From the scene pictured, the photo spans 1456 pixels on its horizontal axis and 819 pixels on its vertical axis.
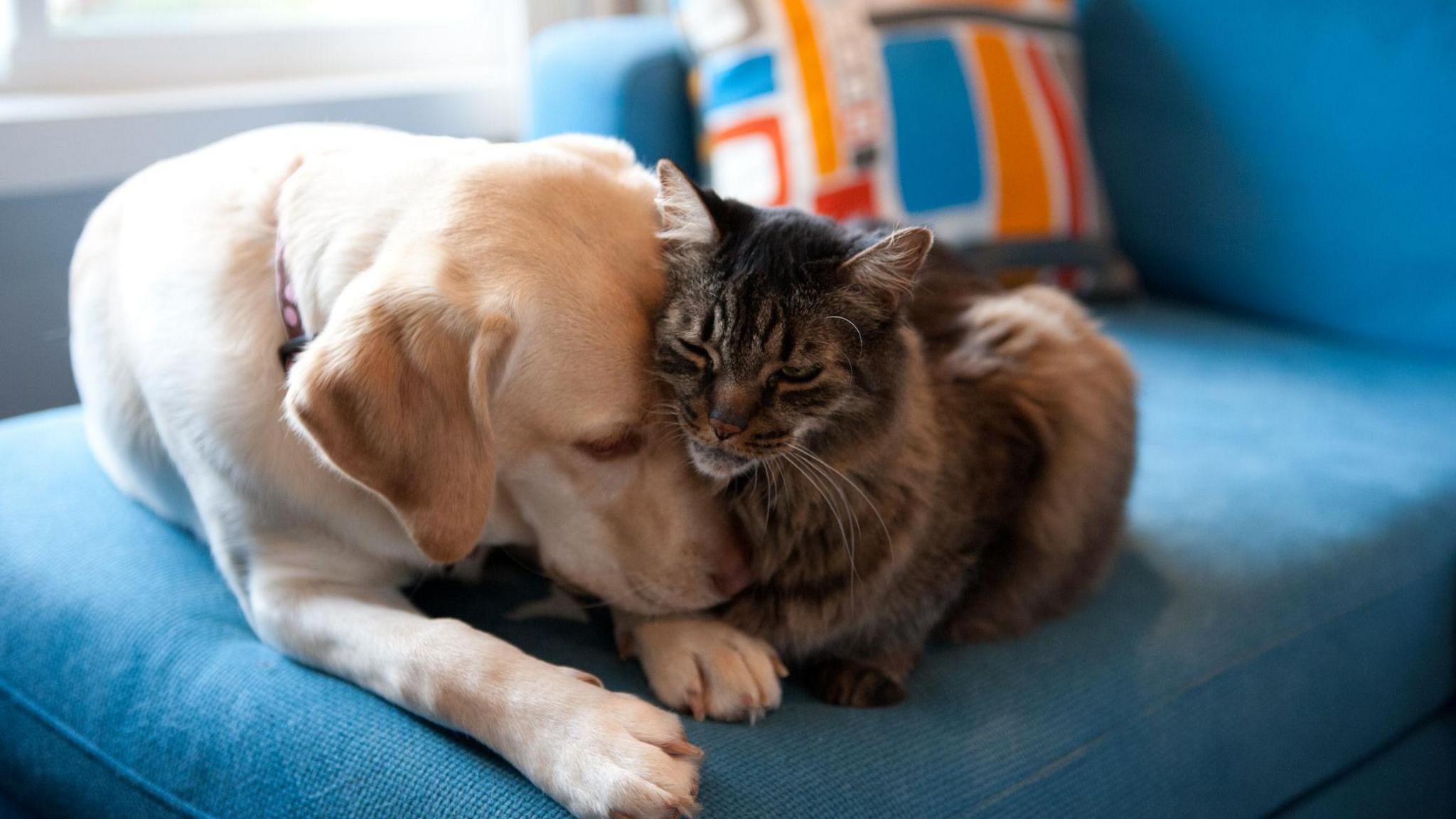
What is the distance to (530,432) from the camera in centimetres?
113

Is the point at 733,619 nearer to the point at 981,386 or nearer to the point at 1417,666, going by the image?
the point at 981,386

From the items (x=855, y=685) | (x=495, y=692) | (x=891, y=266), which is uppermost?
(x=891, y=266)

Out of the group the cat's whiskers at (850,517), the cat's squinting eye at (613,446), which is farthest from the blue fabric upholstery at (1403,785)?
the cat's squinting eye at (613,446)

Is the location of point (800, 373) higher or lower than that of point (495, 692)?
higher

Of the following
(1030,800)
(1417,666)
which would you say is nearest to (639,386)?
(1030,800)

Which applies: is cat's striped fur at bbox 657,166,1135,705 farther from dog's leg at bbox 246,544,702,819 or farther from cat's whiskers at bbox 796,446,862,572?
dog's leg at bbox 246,544,702,819

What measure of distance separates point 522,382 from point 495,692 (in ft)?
0.93

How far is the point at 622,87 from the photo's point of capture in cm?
212

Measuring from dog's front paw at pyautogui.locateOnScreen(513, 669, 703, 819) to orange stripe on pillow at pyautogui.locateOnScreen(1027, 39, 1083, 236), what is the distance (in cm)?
161

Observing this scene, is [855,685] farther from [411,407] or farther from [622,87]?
[622,87]

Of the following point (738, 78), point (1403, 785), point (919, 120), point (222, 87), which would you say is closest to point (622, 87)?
point (738, 78)

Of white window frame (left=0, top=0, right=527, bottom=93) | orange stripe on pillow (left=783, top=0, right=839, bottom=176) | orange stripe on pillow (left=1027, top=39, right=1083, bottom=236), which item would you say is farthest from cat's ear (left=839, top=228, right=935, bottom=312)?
white window frame (left=0, top=0, right=527, bottom=93)

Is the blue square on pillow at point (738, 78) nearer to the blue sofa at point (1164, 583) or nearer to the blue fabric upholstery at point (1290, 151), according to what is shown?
the blue sofa at point (1164, 583)

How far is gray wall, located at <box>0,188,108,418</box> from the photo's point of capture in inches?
86.4
